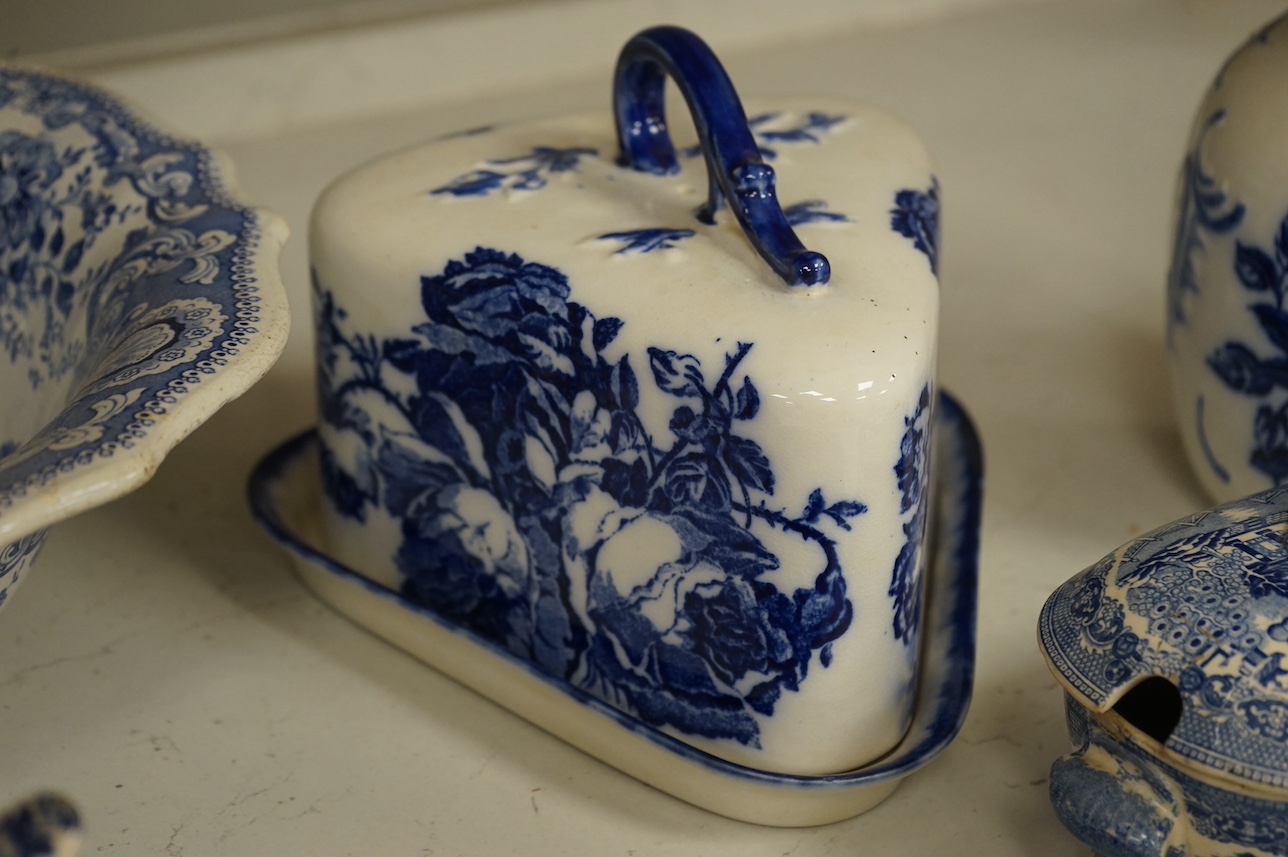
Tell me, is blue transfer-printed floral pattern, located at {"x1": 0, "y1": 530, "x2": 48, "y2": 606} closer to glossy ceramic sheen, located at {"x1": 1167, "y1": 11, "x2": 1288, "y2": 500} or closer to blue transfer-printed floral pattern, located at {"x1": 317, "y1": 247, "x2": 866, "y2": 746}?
blue transfer-printed floral pattern, located at {"x1": 317, "y1": 247, "x2": 866, "y2": 746}

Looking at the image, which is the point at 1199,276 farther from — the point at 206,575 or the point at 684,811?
the point at 206,575

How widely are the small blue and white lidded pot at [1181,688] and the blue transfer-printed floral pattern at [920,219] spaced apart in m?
0.14

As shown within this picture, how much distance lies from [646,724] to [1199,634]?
20 cm

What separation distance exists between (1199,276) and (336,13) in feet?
2.43

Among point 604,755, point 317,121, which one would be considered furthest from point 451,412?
point 317,121

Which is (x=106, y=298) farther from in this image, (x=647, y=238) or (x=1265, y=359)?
(x=1265, y=359)

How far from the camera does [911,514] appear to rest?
52cm

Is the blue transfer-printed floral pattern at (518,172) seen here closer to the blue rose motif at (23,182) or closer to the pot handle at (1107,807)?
the blue rose motif at (23,182)

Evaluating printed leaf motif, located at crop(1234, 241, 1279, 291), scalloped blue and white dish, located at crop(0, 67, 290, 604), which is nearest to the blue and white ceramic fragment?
scalloped blue and white dish, located at crop(0, 67, 290, 604)

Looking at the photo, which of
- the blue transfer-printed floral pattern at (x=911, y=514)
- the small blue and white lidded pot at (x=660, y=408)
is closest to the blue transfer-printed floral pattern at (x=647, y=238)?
the small blue and white lidded pot at (x=660, y=408)

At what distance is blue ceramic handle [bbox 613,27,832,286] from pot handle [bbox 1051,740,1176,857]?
185 mm

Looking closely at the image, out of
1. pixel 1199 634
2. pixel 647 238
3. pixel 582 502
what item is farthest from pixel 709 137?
pixel 1199 634

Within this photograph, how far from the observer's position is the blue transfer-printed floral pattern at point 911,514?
0.51 metres

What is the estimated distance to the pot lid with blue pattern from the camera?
1.42 ft
